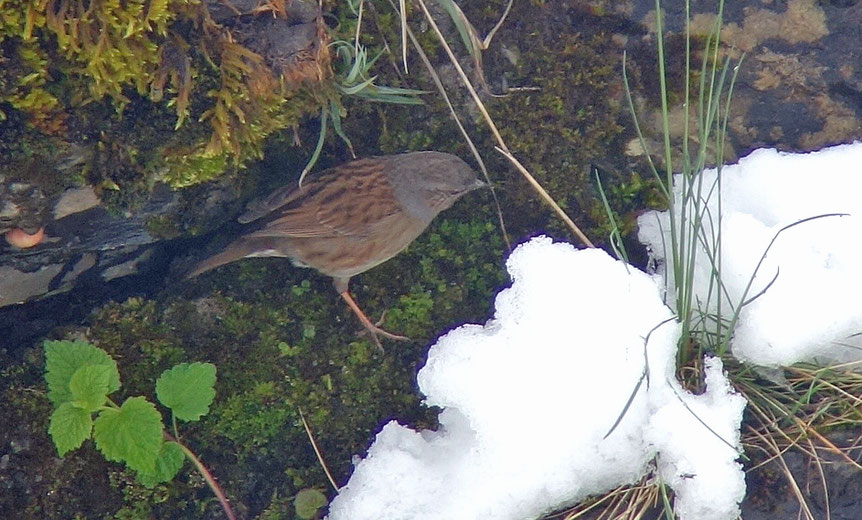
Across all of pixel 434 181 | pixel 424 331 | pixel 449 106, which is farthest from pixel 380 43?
pixel 424 331

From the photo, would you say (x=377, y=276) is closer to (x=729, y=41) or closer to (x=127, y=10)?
(x=127, y=10)

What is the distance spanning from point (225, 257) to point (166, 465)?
3.41 ft

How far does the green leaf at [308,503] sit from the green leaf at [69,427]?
3.02 ft

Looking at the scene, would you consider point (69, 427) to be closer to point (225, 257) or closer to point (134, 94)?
point (225, 257)

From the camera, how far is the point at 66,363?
3299 millimetres

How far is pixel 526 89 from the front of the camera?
390 cm

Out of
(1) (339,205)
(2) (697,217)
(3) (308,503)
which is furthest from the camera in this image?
(1) (339,205)

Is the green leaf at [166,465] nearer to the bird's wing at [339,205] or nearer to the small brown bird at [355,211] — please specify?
the small brown bird at [355,211]

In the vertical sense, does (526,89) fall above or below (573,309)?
above

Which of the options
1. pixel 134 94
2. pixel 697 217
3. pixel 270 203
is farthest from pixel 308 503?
pixel 697 217

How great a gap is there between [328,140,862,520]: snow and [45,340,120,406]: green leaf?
1.17 meters

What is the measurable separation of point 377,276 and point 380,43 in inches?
47.0

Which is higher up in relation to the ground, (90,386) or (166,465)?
(90,386)

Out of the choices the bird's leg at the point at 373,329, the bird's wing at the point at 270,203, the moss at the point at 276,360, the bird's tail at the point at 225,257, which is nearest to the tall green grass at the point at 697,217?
the moss at the point at 276,360
